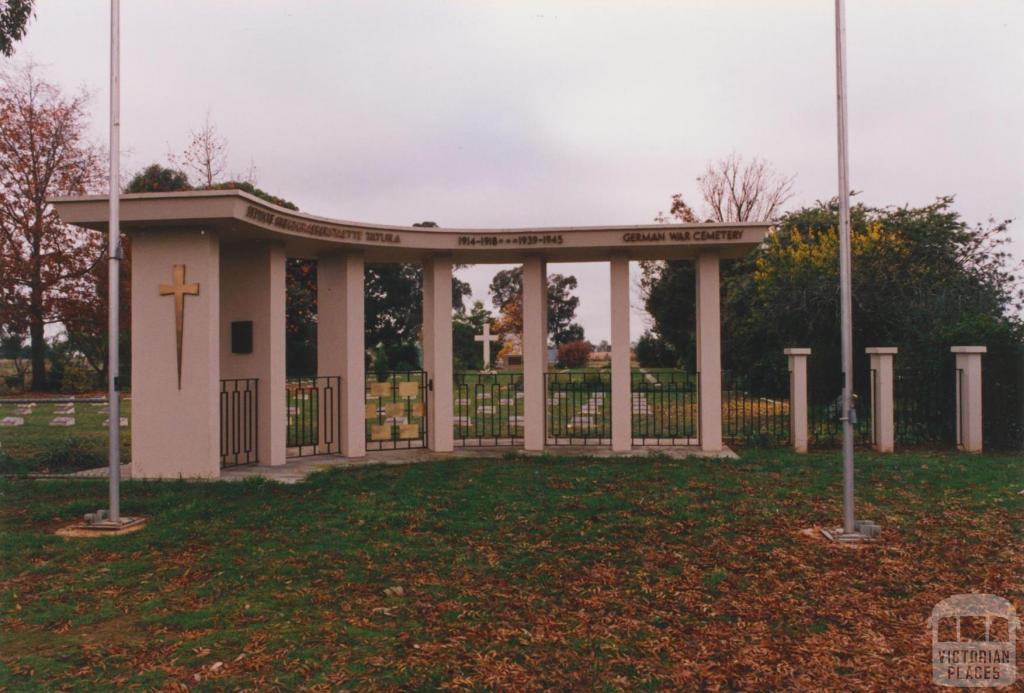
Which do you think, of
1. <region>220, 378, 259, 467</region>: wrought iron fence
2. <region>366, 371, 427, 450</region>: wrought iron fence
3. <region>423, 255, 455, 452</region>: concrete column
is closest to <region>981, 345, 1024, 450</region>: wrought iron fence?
<region>423, 255, 455, 452</region>: concrete column

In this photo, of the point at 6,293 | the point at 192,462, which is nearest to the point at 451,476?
the point at 192,462

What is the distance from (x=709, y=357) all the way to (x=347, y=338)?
5.89 metres

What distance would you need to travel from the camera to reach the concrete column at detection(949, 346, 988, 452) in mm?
10961

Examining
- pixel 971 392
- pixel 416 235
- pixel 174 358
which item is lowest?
pixel 971 392

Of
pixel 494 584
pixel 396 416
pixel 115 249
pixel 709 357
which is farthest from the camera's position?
pixel 396 416

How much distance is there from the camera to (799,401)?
11352 millimetres

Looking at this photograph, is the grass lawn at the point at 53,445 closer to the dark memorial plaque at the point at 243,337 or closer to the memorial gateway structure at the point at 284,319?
the memorial gateway structure at the point at 284,319

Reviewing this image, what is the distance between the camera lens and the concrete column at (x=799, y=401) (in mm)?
11328

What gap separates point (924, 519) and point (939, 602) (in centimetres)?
241

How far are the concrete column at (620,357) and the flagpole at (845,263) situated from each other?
17.3ft

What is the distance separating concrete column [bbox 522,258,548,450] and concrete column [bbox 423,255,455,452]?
1278 mm

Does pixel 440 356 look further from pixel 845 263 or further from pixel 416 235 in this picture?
pixel 845 263

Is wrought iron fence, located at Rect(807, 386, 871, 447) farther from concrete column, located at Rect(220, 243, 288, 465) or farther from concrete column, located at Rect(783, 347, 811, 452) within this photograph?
concrete column, located at Rect(220, 243, 288, 465)

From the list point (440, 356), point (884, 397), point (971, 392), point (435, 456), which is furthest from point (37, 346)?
point (971, 392)
